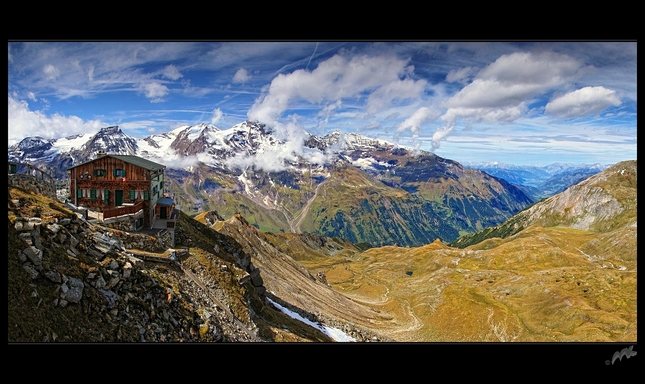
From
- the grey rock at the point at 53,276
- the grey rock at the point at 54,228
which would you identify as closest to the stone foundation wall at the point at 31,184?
the grey rock at the point at 54,228

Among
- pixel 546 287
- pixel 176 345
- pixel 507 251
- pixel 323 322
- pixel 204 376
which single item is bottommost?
pixel 507 251

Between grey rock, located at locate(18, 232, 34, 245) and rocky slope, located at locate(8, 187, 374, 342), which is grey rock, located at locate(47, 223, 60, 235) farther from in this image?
grey rock, located at locate(18, 232, 34, 245)

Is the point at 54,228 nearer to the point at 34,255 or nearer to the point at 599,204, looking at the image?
the point at 34,255

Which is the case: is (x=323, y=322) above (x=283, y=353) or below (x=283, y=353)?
below

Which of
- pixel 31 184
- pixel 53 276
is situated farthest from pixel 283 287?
pixel 53 276

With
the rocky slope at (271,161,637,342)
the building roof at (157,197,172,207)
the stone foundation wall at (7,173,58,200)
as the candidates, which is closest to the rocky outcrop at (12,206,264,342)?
the stone foundation wall at (7,173,58,200)

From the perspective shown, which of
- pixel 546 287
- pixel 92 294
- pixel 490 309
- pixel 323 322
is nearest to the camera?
pixel 92 294

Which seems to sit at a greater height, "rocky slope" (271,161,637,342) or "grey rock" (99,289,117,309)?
"grey rock" (99,289,117,309)

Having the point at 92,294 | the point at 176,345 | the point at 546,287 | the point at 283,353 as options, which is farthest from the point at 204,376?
the point at 546,287

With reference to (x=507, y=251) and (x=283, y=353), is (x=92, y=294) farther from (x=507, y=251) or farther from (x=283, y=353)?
(x=507, y=251)

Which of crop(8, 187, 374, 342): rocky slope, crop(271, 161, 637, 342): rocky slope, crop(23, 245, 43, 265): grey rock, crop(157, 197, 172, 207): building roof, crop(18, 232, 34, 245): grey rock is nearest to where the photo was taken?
crop(8, 187, 374, 342): rocky slope

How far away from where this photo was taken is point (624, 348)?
10.2m

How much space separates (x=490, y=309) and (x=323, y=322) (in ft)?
108
